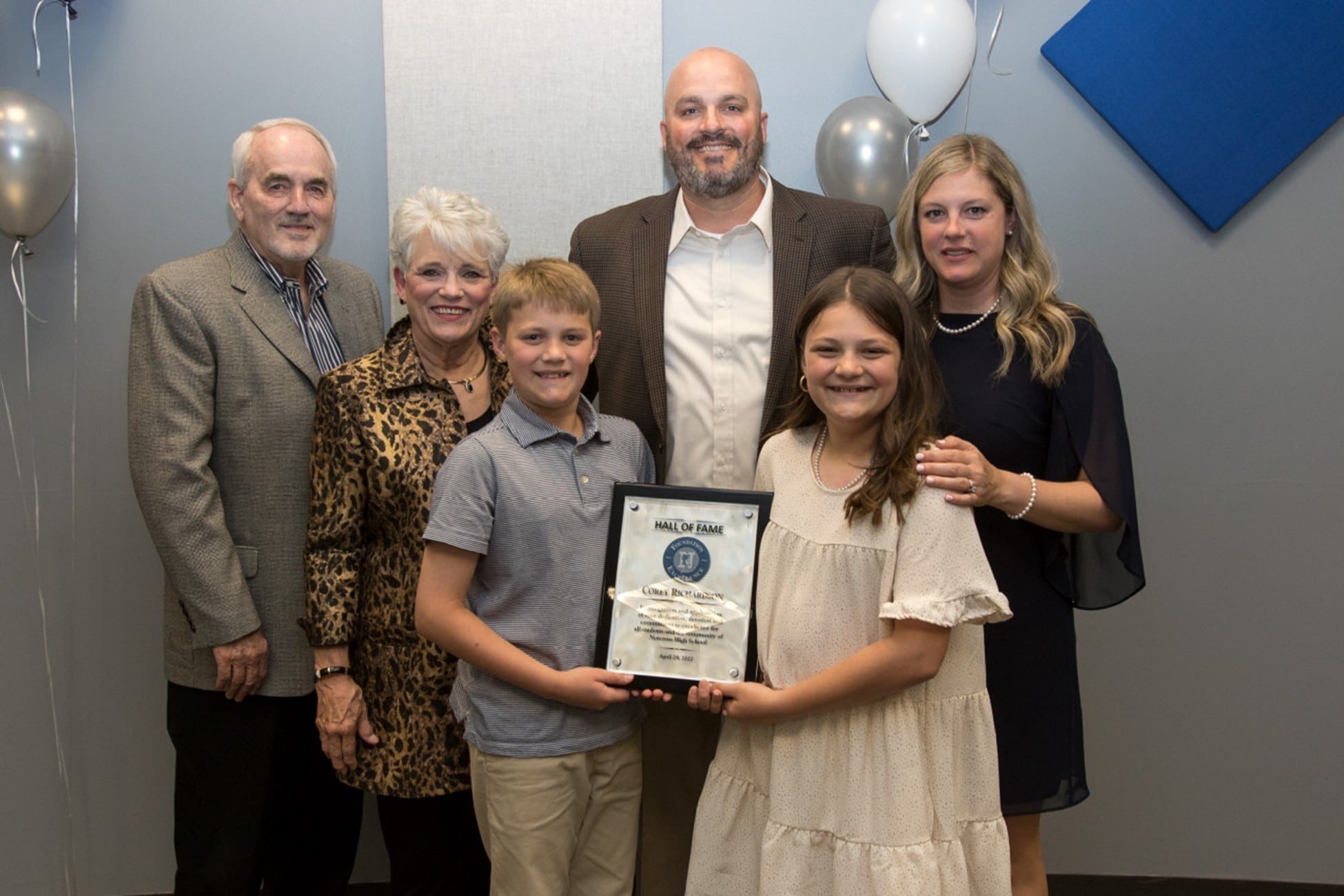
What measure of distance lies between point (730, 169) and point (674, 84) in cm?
28

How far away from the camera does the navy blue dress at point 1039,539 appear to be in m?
2.12

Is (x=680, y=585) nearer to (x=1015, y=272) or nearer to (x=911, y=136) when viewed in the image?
(x=1015, y=272)

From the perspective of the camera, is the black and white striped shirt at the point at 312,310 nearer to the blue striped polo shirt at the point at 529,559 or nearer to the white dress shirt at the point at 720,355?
the blue striped polo shirt at the point at 529,559

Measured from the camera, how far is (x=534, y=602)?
1968 millimetres

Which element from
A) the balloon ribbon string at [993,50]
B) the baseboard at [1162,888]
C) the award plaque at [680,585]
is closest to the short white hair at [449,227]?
the award plaque at [680,585]

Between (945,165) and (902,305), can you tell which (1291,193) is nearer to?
(945,165)

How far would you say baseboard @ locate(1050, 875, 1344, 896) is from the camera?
11.2 ft

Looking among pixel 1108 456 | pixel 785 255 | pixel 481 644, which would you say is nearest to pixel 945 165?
pixel 785 255

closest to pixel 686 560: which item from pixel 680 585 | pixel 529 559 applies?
pixel 680 585

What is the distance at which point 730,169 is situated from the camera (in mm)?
2516

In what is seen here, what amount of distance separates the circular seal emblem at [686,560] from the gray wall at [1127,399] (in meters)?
1.68

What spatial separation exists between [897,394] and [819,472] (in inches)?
8.2

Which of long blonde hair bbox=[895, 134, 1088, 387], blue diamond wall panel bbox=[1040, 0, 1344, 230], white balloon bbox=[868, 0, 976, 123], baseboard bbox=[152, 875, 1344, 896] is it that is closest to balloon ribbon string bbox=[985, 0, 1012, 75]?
blue diamond wall panel bbox=[1040, 0, 1344, 230]

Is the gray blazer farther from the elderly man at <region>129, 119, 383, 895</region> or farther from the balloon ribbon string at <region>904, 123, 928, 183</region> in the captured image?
the balloon ribbon string at <region>904, 123, 928, 183</region>
